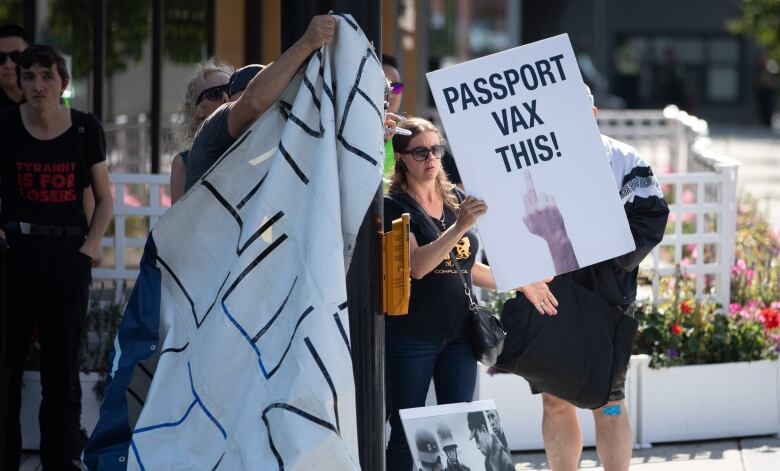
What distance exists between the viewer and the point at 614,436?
5035 millimetres

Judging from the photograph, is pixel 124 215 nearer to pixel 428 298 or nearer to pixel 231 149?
pixel 428 298

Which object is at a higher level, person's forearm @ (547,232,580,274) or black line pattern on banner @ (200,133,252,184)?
black line pattern on banner @ (200,133,252,184)

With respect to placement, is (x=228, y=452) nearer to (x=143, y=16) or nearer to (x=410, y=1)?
(x=143, y=16)

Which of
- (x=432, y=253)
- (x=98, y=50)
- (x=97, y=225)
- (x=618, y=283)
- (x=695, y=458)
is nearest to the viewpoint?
(x=432, y=253)

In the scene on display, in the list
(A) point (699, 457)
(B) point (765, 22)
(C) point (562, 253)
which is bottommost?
(A) point (699, 457)

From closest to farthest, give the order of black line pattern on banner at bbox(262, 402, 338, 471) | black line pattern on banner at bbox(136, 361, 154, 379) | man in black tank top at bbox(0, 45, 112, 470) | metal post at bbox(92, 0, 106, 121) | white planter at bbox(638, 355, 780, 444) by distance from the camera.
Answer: black line pattern on banner at bbox(262, 402, 338, 471) < black line pattern on banner at bbox(136, 361, 154, 379) < man in black tank top at bbox(0, 45, 112, 470) < white planter at bbox(638, 355, 780, 444) < metal post at bbox(92, 0, 106, 121)

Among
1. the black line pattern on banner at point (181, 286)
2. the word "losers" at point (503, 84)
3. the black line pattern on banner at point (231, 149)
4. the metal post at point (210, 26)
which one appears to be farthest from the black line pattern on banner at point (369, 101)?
the metal post at point (210, 26)

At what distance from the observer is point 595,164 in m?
4.20

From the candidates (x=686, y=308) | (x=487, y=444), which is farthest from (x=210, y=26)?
(x=487, y=444)

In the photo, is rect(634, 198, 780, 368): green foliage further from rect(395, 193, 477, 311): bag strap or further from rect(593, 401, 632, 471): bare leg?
rect(395, 193, 477, 311): bag strap

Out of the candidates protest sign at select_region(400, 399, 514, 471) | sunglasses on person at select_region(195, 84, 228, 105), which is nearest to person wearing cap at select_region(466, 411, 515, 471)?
protest sign at select_region(400, 399, 514, 471)

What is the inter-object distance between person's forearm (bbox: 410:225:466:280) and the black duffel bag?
0.56 m

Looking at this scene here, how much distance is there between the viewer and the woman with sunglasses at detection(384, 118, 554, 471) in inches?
177

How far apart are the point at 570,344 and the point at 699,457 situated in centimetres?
165
